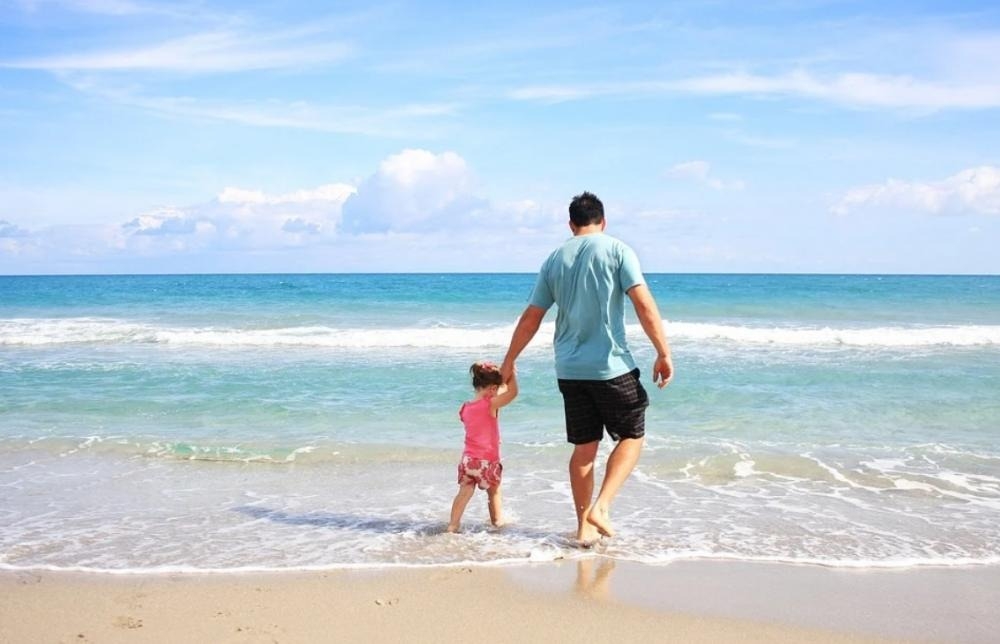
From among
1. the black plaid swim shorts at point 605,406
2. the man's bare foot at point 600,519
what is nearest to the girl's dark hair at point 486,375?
the black plaid swim shorts at point 605,406

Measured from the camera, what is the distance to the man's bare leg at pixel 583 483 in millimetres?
4906

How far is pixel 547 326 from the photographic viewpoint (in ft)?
72.1

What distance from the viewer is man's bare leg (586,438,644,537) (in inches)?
188

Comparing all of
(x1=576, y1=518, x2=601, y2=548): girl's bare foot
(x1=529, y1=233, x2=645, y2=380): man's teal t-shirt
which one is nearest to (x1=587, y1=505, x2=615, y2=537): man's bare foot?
(x1=576, y1=518, x2=601, y2=548): girl's bare foot

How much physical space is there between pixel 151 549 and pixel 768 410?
6792 millimetres

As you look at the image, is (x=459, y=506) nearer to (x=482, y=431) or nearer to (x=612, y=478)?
(x=482, y=431)

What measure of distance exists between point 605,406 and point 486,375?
855 mm

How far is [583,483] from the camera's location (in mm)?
4980

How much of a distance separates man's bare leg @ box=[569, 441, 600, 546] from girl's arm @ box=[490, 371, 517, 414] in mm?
492

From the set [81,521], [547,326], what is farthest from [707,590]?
[547,326]

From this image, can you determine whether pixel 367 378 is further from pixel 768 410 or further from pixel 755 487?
pixel 755 487

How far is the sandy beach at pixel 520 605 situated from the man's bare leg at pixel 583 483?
0.71ft

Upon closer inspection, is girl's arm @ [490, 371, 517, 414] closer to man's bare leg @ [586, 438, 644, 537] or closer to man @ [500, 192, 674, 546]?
man @ [500, 192, 674, 546]

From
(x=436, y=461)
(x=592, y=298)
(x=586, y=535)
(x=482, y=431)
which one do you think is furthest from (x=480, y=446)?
(x=436, y=461)
